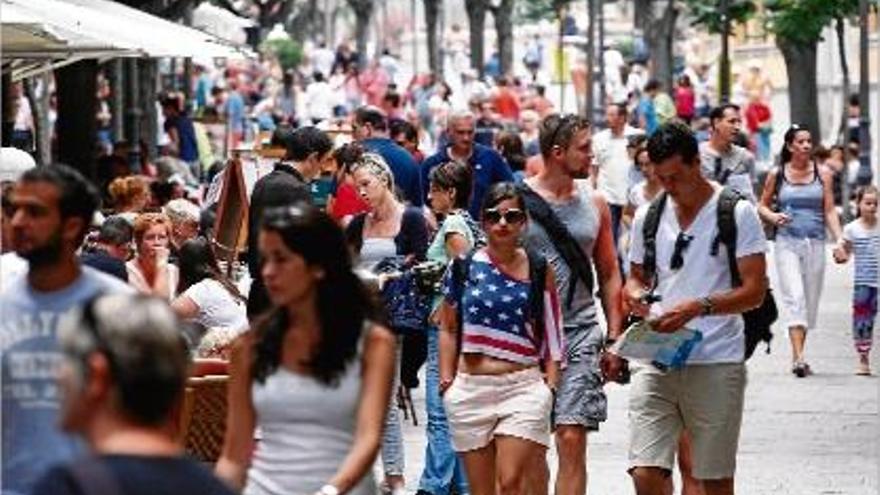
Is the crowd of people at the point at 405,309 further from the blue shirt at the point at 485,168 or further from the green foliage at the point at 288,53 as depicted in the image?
the green foliage at the point at 288,53

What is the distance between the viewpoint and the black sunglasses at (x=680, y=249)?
1216 centimetres

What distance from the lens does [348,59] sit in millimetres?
78812

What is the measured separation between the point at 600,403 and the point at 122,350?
283 inches

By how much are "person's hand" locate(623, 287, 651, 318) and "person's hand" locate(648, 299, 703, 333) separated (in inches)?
11.4

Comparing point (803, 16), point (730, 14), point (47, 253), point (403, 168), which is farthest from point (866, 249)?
point (730, 14)

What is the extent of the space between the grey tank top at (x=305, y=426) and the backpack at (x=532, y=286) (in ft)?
13.8

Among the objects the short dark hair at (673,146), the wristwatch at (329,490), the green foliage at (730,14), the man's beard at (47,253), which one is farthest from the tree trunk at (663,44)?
the wristwatch at (329,490)

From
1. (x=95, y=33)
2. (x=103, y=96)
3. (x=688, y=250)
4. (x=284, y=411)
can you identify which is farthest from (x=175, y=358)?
(x=103, y=96)

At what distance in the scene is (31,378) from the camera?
856 centimetres

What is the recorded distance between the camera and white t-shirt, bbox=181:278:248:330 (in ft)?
47.6

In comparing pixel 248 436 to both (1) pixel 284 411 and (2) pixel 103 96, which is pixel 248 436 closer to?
(1) pixel 284 411

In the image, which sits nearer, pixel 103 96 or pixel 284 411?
pixel 284 411

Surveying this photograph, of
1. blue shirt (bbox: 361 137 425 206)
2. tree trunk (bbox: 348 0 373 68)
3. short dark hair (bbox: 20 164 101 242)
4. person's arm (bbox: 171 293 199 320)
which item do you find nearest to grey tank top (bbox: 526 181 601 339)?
person's arm (bbox: 171 293 199 320)

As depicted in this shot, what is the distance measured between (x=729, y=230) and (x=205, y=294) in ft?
10.7
